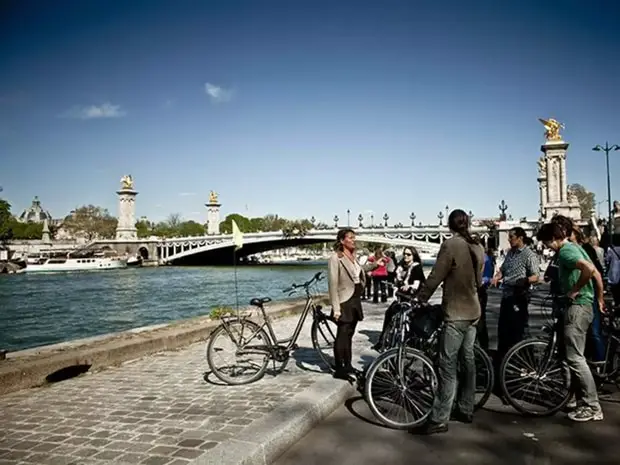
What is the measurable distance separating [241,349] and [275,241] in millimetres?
54266

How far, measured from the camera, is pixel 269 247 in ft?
224

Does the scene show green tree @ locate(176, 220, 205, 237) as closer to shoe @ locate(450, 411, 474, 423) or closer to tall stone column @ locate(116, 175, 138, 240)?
tall stone column @ locate(116, 175, 138, 240)

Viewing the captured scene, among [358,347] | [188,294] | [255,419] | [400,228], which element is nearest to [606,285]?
[358,347]

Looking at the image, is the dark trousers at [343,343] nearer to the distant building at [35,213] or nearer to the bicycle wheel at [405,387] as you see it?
the bicycle wheel at [405,387]

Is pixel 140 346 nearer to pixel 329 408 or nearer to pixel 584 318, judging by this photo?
pixel 329 408

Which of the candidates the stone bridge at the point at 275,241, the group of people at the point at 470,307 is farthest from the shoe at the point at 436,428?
the stone bridge at the point at 275,241

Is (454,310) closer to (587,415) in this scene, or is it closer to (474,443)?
(474,443)

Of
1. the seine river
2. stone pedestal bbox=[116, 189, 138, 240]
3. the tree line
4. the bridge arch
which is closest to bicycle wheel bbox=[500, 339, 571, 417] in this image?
the seine river

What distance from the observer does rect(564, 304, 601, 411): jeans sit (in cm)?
431

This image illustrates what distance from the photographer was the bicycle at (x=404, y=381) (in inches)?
170

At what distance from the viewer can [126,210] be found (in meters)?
81.8

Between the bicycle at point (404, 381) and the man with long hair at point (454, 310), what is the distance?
164 millimetres

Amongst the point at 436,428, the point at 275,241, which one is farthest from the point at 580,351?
the point at 275,241

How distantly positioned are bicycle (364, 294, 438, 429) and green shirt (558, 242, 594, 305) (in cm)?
126
